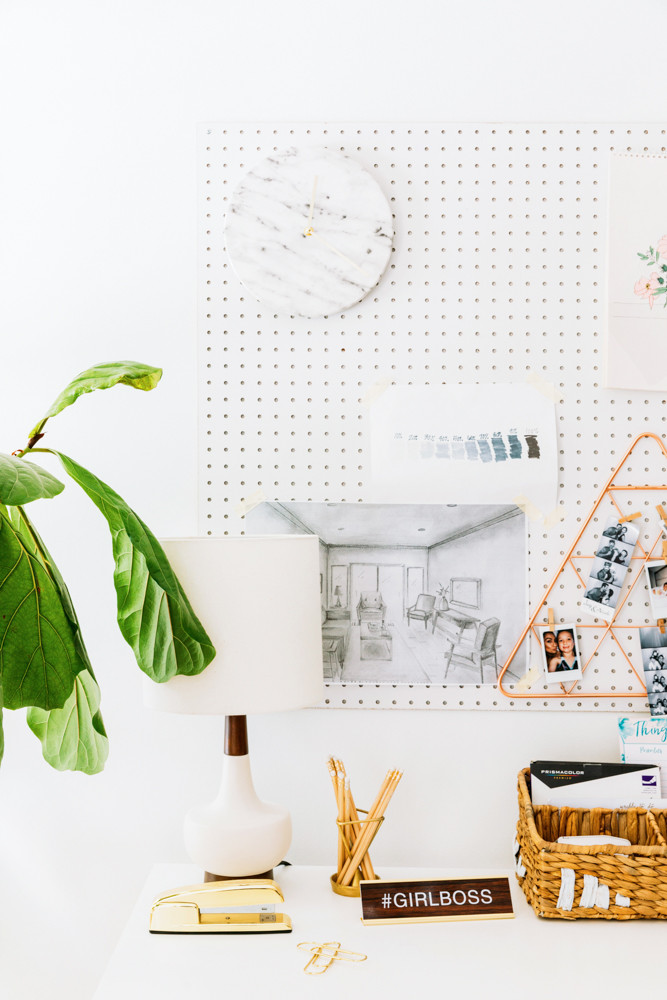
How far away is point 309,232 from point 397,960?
1.06m

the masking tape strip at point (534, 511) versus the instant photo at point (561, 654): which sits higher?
the masking tape strip at point (534, 511)

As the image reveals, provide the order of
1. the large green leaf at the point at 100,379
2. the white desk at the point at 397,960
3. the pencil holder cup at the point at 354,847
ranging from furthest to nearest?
the pencil holder cup at the point at 354,847
the large green leaf at the point at 100,379
the white desk at the point at 397,960

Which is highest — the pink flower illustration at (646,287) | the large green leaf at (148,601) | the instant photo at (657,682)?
the pink flower illustration at (646,287)

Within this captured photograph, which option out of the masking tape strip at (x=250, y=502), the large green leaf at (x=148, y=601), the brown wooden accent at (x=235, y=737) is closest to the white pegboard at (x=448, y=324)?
the masking tape strip at (x=250, y=502)

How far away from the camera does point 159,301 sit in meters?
1.35

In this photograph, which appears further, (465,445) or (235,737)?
(465,445)

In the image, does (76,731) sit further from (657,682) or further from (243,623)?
(657,682)

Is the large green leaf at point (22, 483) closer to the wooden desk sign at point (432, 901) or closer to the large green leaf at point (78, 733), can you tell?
the large green leaf at point (78, 733)

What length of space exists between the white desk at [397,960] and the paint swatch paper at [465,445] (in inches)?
24.5

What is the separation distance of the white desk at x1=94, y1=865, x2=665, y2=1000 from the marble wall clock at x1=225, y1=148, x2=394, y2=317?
36.3 inches

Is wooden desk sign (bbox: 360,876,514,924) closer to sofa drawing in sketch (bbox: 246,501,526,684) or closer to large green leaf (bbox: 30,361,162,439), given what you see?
sofa drawing in sketch (bbox: 246,501,526,684)

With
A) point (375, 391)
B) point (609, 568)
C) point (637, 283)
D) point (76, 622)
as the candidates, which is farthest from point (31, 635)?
point (637, 283)

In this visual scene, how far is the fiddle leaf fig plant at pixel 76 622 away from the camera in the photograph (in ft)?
3.17

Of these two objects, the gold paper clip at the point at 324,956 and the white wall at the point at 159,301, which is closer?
the gold paper clip at the point at 324,956
